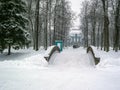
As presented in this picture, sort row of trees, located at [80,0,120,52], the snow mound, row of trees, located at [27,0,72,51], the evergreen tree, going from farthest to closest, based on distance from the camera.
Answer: row of trees, located at [27,0,72,51] → row of trees, located at [80,0,120,52] → the evergreen tree → the snow mound

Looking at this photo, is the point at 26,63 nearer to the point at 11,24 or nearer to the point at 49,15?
the point at 11,24

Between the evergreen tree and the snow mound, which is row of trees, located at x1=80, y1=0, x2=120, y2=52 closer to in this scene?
the evergreen tree

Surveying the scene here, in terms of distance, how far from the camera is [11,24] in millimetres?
18578

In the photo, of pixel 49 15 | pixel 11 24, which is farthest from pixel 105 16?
pixel 49 15

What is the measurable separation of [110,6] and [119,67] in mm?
18249

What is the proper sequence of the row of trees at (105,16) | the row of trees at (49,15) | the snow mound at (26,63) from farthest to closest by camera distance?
the row of trees at (49,15) → the row of trees at (105,16) → the snow mound at (26,63)

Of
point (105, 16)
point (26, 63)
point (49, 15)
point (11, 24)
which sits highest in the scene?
point (49, 15)

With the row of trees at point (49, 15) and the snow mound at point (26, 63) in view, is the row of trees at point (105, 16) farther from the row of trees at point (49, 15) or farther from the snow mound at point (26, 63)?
the snow mound at point (26, 63)

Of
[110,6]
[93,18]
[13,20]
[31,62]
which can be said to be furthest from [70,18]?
[31,62]

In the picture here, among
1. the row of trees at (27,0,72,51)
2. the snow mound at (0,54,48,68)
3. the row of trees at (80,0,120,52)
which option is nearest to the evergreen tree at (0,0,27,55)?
the snow mound at (0,54,48,68)

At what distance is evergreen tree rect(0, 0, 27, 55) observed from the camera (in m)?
18.3

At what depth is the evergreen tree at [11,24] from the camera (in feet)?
60.2

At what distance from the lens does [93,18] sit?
35.8 m

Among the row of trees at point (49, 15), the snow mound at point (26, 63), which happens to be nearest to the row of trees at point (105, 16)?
the row of trees at point (49, 15)
